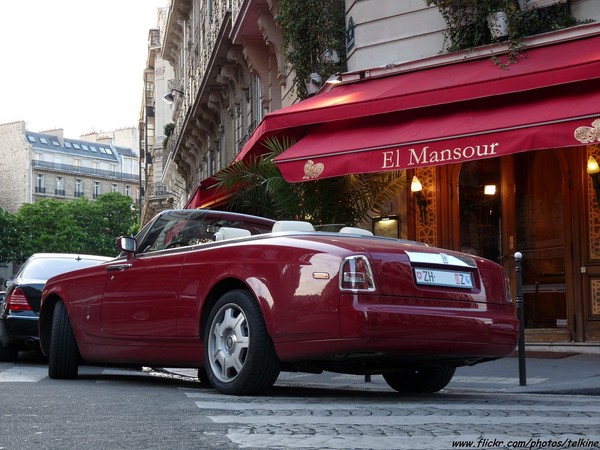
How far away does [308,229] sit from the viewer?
7.09 metres

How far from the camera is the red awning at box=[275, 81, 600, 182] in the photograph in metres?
10.2

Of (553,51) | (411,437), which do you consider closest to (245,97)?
(553,51)

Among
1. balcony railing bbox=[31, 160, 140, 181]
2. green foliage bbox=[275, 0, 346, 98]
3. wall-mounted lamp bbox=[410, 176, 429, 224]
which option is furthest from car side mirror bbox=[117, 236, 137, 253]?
balcony railing bbox=[31, 160, 140, 181]

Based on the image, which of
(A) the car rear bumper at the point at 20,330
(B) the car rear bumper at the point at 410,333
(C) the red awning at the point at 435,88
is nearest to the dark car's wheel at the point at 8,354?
(A) the car rear bumper at the point at 20,330

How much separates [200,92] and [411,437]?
29530 millimetres

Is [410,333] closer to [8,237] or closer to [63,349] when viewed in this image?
[63,349]

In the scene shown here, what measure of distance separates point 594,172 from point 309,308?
710 cm

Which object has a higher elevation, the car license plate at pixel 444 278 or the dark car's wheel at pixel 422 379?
the car license plate at pixel 444 278

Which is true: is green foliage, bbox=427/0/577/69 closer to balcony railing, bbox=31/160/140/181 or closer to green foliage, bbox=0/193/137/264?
green foliage, bbox=0/193/137/264

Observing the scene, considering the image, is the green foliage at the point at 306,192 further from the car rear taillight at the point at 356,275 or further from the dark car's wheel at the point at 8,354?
the car rear taillight at the point at 356,275

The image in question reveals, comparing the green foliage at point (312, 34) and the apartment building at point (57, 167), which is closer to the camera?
the green foliage at point (312, 34)

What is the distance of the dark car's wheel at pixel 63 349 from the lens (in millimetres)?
8867

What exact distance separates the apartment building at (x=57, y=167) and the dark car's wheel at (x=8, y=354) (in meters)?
114

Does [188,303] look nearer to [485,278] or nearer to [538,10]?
[485,278]
